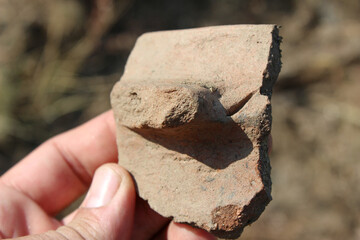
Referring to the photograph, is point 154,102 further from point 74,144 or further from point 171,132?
point 74,144

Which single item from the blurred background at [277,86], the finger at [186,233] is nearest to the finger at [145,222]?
the finger at [186,233]

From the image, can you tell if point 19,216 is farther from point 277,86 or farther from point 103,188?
point 277,86

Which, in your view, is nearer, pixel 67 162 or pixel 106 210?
pixel 106 210

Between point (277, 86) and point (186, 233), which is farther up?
point (186, 233)

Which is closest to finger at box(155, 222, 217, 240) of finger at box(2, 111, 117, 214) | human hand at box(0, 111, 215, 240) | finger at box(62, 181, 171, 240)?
human hand at box(0, 111, 215, 240)

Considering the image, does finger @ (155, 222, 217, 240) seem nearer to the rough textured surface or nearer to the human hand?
the human hand

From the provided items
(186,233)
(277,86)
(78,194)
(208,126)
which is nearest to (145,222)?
(186,233)

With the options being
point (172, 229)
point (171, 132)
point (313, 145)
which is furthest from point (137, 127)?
point (313, 145)
